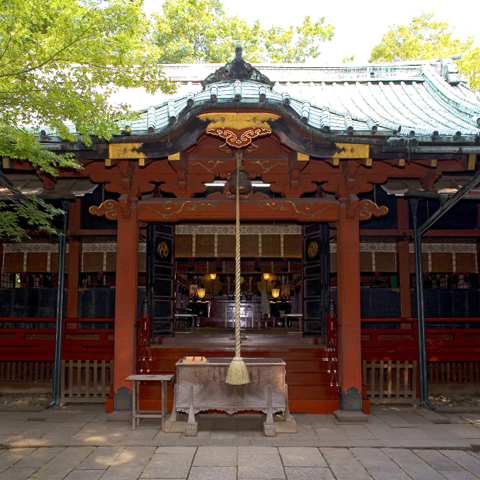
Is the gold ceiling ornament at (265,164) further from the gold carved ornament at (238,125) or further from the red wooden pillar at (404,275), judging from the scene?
the red wooden pillar at (404,275)

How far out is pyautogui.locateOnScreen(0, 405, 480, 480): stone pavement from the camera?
5.27m

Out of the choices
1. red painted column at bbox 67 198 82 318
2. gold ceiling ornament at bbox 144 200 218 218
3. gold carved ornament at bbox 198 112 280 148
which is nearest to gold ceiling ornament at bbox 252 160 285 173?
gold ceiling ornament at bbox 144 200 218 218

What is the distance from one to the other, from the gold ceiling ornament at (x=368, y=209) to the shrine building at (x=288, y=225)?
2 centimetres

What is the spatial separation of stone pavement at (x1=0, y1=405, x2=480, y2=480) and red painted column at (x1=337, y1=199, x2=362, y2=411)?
0.52 meters

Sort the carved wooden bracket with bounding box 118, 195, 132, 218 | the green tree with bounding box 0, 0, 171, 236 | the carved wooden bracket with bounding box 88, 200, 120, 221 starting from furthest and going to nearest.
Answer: the carved wooden bracket with bounding box 88, 200, 120, 221, the carved wooden bracket with bounding box 118, 195, 132, 218, the green tree with bounding box 0, 0, 171, 236

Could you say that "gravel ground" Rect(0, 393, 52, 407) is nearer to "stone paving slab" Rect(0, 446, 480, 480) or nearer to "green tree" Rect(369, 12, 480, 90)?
"stone paving slab" Rect(0, 446, 480, 480)

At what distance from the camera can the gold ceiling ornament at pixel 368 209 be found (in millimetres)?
8156

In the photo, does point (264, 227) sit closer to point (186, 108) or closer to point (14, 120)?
point (186, 108)

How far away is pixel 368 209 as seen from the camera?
819 cm

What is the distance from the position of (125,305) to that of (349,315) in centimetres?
380

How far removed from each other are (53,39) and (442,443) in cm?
691

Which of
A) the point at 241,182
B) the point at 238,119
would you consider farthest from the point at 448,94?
the point at 238,119

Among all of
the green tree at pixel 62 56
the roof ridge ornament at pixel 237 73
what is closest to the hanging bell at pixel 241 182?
the roof ridge ornament at pixel 237 73

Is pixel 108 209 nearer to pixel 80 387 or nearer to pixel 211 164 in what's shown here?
pixel 211 164
